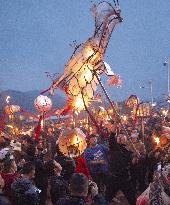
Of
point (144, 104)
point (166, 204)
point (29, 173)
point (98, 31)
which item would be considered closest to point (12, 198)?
point (29, 173)

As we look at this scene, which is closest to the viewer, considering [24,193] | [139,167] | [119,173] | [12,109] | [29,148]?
[24,193]

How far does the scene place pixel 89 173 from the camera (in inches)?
288

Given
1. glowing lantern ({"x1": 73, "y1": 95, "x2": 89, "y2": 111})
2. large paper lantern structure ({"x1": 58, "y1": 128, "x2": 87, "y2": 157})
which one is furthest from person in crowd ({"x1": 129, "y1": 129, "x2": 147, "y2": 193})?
large paper lantern structure ({"x1": 58, "y1": 128, "x2": 87, "y2": 157})

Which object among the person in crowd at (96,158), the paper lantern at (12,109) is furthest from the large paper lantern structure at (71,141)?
the paper lantern at (12,109)

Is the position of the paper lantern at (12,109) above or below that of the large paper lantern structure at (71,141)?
above

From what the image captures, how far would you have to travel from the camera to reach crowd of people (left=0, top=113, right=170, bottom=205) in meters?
4.30

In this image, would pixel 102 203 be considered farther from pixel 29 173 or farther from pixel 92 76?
pixel 92 76

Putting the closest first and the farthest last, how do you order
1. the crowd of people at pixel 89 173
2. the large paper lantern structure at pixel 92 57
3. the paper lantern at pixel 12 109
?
the crowd of people at pixel 89 173, the large paper lantern structure at pixel 92 57, the paper lantern at pixel 12 109

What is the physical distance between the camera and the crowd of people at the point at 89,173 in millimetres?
4297

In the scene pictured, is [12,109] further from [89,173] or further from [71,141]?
[71,141]

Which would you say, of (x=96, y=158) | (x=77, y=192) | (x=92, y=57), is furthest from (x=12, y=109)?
(x=77, y=192)

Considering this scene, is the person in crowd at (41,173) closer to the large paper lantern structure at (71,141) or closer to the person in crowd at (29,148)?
the large paper lantern structure at (71,141)

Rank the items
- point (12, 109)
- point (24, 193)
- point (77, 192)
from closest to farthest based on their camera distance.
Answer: point (77, 192), point (24, 193), point (12, 109)

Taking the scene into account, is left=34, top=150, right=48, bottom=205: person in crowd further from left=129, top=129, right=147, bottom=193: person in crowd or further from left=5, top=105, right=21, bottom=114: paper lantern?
left=5, top=105, right=21, bottom=114: paper lantern
